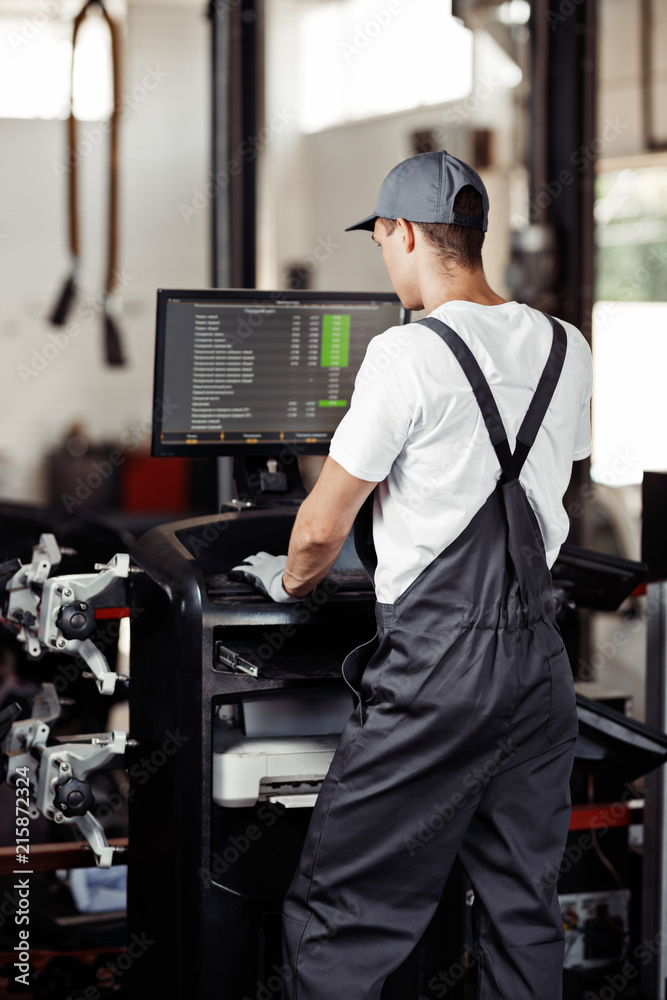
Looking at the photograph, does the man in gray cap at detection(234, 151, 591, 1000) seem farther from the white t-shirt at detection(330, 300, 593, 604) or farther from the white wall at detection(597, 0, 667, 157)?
the white wall at detection(597, 0, 667, 157)

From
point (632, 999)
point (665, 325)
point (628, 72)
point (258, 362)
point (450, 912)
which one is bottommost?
point (632, 999)

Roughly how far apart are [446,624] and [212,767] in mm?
539

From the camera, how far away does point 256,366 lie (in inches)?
86.7

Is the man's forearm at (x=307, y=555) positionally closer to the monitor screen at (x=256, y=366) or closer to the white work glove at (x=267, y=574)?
the white work glove at (x=267, y=574)

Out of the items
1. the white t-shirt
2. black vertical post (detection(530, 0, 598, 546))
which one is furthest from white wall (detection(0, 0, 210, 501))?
the white t-shirt

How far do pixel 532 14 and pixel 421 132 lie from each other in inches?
23.2

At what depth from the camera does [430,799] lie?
5.23 feet

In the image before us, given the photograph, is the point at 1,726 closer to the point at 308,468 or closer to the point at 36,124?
the point at 308,468

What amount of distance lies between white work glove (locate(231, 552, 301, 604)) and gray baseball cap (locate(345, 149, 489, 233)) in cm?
61

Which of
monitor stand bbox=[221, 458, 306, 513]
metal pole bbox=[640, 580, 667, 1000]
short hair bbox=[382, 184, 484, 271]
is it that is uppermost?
short hair bbox=[382, 184, 484, 271]

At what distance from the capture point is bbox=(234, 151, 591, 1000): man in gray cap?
154 cm

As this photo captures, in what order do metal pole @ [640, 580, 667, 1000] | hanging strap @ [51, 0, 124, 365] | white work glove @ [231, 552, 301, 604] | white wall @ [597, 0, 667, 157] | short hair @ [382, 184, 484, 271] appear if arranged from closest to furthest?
1. short hair @ [382, 184, 484, 271]
2. white work glove @ [231, 552, 301, 604]
3. metal pole @ [640, 580, 667, 1000]
4. hanging strap @ [51, 0, 124, 365]
5. white wall @ [597, 0, 667, 157]

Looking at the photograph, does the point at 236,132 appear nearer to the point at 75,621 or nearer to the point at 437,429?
the point at 75,621

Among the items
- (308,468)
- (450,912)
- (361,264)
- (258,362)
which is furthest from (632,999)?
(361,264)
